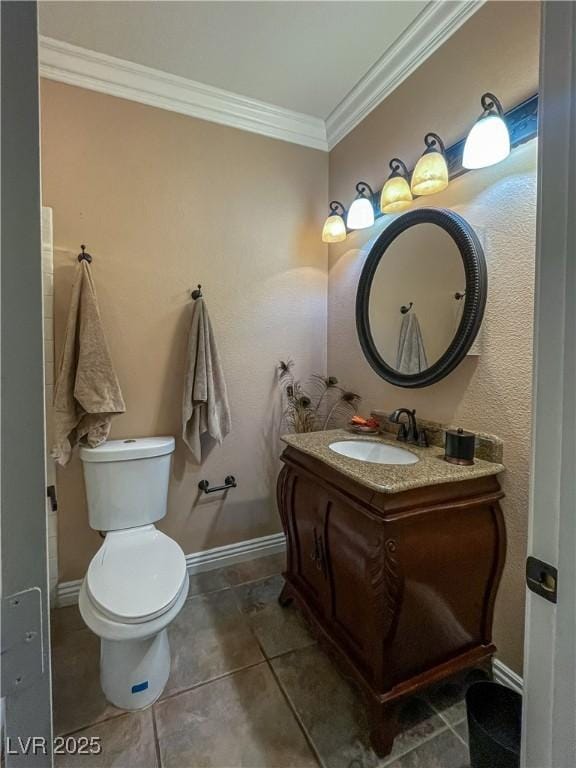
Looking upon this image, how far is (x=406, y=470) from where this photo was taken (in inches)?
48.1

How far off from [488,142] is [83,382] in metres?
1.82

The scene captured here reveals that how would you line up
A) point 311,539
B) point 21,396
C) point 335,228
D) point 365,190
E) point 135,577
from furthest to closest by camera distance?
point 335,228 → point 365,190 → point 311,539 → point 135,577 → point 21,396

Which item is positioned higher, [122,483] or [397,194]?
[397,194]

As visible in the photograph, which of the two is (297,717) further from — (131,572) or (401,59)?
(401,59)

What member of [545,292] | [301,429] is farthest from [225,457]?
[545,292]

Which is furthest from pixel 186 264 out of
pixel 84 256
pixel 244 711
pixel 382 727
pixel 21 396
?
pixel 382 727

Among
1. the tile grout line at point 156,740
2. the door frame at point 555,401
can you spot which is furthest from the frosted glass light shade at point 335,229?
the tile grout line at point 156,740

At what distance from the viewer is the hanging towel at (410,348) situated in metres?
1.57

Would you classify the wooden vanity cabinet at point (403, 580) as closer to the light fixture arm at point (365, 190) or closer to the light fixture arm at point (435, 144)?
the light fixture arm at point (435, 144)

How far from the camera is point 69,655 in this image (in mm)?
1502

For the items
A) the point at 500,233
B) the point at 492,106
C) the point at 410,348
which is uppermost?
the point at 492,106

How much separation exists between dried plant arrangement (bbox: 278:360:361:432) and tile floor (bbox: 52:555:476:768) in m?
1.03

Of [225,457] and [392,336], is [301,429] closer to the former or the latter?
[225,457]

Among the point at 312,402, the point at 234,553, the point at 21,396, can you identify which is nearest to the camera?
the point at 21,396
